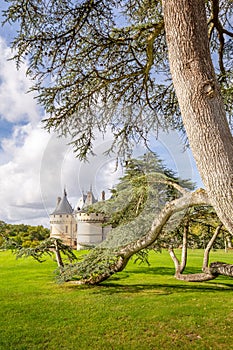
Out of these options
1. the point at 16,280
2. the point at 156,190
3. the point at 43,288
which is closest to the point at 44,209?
the point at 156,190

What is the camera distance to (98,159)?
5.09 m

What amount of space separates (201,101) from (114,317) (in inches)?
211

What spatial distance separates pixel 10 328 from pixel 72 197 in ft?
8.49

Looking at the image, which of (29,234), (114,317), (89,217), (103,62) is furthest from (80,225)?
(29,234)

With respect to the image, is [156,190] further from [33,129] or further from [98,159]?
[33,129]

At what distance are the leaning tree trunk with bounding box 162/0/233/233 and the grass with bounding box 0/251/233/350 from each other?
3677mm

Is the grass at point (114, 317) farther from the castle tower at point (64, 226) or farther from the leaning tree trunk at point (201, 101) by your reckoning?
the leaning tree trunk at point (201, 101)

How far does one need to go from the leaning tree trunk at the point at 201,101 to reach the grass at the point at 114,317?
3677 millimetres

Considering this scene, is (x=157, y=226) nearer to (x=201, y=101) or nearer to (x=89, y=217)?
(x=201, y=101)

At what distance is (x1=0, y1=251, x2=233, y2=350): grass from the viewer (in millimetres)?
5066

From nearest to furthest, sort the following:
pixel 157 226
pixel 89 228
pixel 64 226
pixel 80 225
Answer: pixel 157 226, pixel 80 225, pixel 64 226, pixel 89 228

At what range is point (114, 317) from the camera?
20.9 feet

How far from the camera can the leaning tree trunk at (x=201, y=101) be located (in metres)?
2.21

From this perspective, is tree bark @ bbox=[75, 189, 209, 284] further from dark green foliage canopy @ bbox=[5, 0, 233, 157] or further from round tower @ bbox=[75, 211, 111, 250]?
round tower @ bbox=[75, 211, 111, 250]
